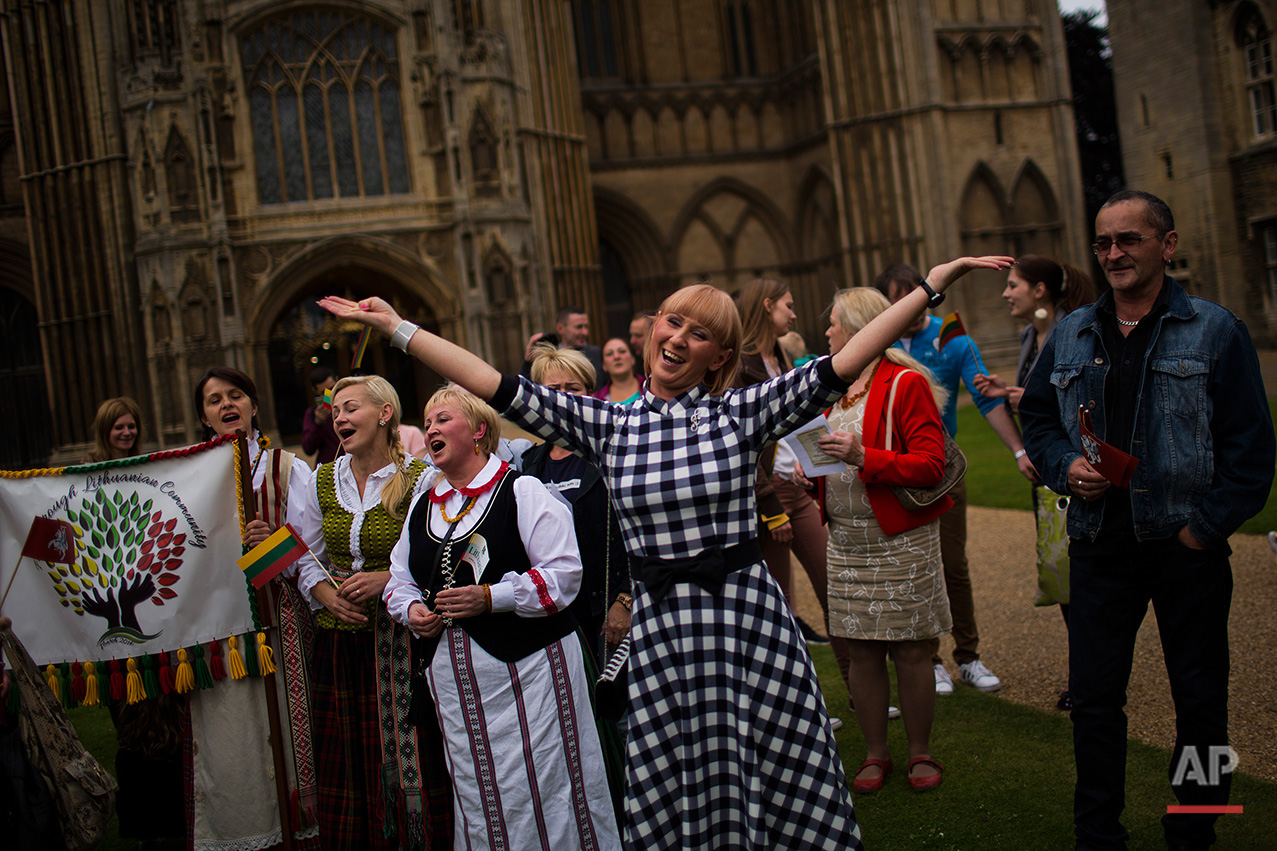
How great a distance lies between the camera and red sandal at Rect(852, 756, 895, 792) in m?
3.76

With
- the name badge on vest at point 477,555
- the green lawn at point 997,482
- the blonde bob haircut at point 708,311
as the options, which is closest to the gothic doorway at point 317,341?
the green lawn at point 997,482

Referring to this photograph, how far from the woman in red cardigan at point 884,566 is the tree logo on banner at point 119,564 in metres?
2.44

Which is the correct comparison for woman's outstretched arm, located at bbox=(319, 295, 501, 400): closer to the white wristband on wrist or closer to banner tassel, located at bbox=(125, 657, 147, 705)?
the white wristband on wrist

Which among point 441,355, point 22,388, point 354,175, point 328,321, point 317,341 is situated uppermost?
point 354,175

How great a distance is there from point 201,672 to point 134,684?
0.24m

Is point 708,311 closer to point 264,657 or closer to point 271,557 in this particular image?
point 271,557

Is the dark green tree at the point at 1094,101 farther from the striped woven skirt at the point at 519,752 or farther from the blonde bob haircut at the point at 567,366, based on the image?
the striped woven skirt at the point at 519,752

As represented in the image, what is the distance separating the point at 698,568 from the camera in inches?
93.6

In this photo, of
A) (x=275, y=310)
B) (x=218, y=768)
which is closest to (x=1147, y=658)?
(x=218, y=768)

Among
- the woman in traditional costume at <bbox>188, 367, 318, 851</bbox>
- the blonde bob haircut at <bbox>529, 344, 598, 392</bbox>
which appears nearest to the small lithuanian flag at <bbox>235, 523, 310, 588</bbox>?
the woman in traditional costume at <bbox>188, 367, 318, 851</bbox>

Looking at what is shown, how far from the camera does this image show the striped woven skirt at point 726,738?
2.40 m

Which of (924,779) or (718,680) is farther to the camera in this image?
(924,779)

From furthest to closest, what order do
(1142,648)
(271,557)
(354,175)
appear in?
(354,175), (1142,648), (271,557)

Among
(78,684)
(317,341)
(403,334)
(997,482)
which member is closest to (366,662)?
(78,684)
